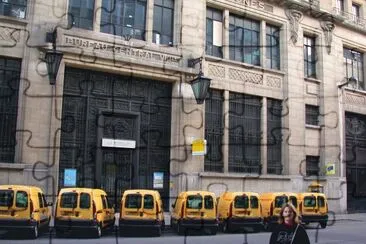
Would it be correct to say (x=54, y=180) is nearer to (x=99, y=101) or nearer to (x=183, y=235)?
(x=99, y=101)

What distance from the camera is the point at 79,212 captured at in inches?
521

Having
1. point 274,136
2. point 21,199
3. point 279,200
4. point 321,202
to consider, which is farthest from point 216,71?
point 21,199

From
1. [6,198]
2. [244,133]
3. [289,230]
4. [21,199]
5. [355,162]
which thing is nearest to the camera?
[289,230]

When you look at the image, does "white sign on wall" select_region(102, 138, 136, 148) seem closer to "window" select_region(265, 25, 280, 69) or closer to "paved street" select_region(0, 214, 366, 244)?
"paved street" select_region(0, 214, 366, 244)

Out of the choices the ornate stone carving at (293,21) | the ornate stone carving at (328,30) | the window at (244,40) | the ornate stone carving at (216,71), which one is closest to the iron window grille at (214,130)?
the ornate stone carving at (216,71)

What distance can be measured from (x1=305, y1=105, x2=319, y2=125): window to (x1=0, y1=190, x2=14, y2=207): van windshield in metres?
16.5

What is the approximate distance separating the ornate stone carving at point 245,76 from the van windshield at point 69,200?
10.8m

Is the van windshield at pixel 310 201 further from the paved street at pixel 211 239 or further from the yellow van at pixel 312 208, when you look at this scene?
the paved street at pixel 211 239

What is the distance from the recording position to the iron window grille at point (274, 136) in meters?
23.0

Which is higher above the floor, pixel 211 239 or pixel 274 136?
pixel 274 136

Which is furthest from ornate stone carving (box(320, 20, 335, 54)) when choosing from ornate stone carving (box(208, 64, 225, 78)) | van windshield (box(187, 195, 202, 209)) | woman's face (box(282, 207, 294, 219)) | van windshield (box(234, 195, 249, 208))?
woman's face (box(282, 207, 294, 219))

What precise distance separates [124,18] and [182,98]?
409cm

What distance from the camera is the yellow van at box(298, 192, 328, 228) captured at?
17134 millimetres

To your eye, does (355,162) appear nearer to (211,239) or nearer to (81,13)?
(211,239)
